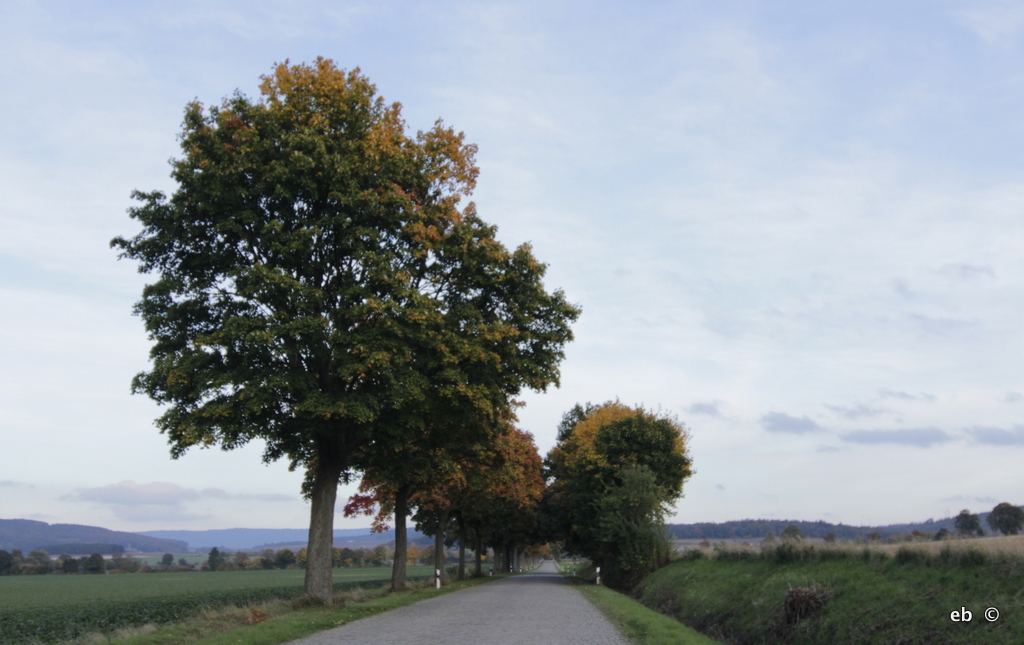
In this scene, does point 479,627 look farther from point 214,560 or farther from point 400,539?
point 214,560

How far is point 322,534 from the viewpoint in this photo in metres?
20.6

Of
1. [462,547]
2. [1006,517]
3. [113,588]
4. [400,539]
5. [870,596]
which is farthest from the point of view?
[113,588]

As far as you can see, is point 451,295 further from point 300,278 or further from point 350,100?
point 350,100

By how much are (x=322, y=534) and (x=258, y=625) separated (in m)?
5.98

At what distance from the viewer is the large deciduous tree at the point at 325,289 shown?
59.7ft

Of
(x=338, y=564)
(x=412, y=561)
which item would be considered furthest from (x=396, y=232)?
(x=412, y=561)

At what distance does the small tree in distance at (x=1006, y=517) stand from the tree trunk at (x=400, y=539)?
31.9m

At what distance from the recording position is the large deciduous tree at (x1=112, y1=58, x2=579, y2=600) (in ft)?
59.7

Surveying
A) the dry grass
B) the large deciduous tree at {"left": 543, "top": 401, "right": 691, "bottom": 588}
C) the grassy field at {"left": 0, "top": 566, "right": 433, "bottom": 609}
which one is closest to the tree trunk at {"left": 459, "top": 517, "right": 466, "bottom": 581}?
the large deciduous tree at {"left": 543, "top": 401, "right": 691, "bottom": 588}

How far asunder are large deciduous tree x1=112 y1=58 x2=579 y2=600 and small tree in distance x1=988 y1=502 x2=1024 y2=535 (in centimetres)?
3392

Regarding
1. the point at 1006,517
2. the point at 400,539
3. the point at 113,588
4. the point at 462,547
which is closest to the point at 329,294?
the point at 400,539

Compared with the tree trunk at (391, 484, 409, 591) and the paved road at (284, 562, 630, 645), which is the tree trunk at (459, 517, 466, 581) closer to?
the tree trunk at (391, 484, 409, 591)

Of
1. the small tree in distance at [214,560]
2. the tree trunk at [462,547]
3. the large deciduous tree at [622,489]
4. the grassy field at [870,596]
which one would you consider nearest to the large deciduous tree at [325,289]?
the grassy field at [870,596]

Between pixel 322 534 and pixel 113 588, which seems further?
pixel 113 588
